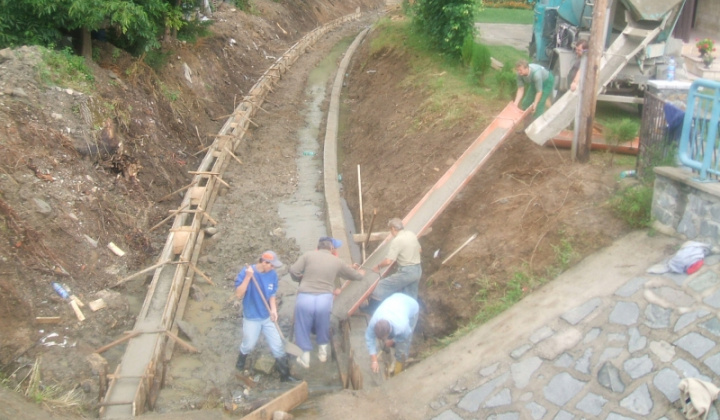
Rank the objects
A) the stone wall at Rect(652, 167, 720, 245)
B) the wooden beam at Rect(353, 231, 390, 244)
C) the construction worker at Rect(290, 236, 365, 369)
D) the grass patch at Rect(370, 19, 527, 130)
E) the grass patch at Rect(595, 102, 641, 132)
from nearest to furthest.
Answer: the stone wall at Rect(652, 167, 720, 245), the construction worker at Rect(290, 236, 365, 369), the wooden beam at Rect(353, 231, 390, 244), the grass patch at Rect(595, 102, 641, 132), the grass patch at Rect(370, 19, 527, 130)

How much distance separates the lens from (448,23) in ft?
53.3

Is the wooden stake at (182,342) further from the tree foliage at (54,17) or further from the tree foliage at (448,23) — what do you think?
the tree foliage at (448,23)

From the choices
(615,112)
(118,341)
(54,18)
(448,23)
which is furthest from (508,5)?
(118,341)

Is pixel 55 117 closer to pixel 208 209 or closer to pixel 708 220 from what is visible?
pixel 208 209

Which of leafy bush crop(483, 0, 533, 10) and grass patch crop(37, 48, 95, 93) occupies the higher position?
grass patch crop(37, 48, 95, 93)

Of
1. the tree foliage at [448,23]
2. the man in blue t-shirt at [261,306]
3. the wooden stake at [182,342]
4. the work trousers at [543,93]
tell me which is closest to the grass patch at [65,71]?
the wooden stake at [182,342]

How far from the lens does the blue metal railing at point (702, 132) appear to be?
20.3ft

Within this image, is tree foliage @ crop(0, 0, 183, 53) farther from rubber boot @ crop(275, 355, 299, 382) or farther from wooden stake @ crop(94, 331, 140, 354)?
rubber boot @ crop(275, 355, 299, 382)

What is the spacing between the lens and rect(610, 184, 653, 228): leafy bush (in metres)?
7.12

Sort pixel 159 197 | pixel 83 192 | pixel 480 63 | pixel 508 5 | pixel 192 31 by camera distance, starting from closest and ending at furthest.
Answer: pixel 83 192
pixel 159 197
pixel 480 63
pixel 192 31
pixel 508 5

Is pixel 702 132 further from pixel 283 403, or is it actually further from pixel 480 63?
pixel 480 63

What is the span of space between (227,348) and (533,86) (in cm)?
583

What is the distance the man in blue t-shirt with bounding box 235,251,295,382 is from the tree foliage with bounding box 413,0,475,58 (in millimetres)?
10158

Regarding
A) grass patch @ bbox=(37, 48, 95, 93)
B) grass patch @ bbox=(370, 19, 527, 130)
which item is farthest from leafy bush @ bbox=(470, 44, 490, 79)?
grass patch @ bbox=(37, 48, 95, 93)
